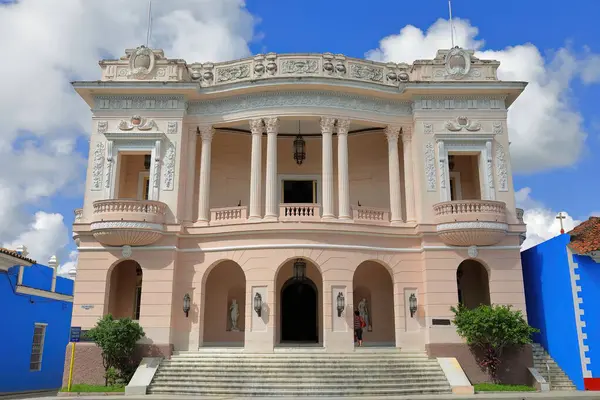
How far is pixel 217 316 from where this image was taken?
78.1ft

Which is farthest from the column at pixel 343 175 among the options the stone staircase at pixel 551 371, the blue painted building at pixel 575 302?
the stone staircase at pixel 551 371

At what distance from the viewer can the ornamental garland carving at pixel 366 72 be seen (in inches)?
898

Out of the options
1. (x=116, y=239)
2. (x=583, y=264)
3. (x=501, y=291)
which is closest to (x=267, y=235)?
(x=116, y=239)

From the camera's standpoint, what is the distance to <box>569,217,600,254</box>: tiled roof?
1874cm

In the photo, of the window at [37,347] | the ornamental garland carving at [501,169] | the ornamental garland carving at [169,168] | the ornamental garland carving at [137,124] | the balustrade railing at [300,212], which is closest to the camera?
the balustrade railing at [300,212]

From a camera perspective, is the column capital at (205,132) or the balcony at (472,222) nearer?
the balcony at (472,222)

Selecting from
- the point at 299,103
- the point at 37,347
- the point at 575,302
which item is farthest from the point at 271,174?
the point at 37,347

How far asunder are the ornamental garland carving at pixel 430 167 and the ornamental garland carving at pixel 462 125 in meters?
1.10

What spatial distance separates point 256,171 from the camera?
72.9ft

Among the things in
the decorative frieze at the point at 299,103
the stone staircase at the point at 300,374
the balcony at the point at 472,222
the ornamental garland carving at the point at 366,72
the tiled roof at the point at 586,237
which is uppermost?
the ornamental garland carving at the point at 366,72

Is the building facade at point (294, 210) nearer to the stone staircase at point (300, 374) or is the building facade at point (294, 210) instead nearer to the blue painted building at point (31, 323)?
the stone staircase at point (300, 374)

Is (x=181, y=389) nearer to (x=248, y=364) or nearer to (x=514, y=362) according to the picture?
(x=248, y=364)

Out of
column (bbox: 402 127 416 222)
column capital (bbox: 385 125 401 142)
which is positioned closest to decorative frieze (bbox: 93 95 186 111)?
column capital (bbox: 385 125 401 142)

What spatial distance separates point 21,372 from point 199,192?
34.9 feet
